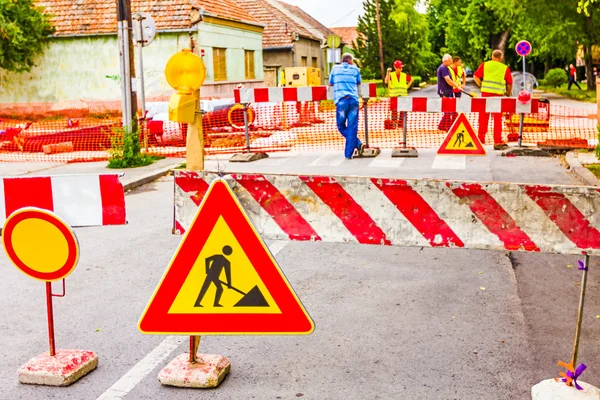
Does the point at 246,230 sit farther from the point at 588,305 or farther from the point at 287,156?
the point at 287,156

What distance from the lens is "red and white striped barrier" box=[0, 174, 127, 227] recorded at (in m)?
4.69

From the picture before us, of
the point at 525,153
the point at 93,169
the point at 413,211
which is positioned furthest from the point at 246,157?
the point at 413,211

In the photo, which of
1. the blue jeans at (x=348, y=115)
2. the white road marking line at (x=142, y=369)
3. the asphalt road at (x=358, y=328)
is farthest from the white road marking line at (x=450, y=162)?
A: the white road marking line at (x=142, y=369)

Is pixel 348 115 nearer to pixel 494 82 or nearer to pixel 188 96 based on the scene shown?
pixel 494 82

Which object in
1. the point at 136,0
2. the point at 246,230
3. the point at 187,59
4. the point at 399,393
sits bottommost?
the point at 399,393

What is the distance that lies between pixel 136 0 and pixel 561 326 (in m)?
27.7

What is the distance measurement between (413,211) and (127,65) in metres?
11.4

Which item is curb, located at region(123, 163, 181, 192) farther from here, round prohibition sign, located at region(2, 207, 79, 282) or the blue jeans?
round prohibition sign, located at region(2, 207, 79, 282)

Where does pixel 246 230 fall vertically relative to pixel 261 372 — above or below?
above

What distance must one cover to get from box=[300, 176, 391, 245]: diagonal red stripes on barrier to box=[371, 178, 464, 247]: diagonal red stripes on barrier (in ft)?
0.55

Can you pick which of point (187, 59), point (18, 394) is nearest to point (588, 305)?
point (187, 59)

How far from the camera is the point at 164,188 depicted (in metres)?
12.1

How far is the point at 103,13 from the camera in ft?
100

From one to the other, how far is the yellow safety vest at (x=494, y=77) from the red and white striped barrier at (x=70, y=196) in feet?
43.5
